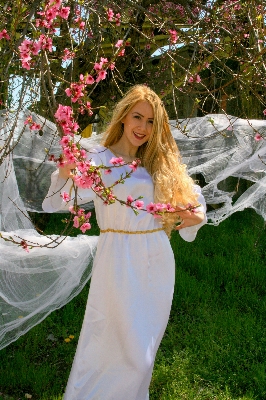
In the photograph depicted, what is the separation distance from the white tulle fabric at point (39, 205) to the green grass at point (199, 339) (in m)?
0.37

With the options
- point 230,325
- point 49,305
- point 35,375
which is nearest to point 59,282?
point 49,305

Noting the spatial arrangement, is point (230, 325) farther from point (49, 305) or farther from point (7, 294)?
point (7, 294)

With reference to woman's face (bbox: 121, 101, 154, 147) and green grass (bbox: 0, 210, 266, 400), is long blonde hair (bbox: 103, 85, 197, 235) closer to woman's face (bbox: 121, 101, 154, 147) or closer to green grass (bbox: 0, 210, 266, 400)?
woman's face (bbox: 121, 101, 154, 147)

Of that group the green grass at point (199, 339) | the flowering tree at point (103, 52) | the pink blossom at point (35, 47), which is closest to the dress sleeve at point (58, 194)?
the flowering tree at point (103, 52)

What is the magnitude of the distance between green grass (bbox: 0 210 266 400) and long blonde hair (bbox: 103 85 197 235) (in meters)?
1.06

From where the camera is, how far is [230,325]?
3.68 metres

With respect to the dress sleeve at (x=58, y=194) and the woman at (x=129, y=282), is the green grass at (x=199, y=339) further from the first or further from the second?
the dress sleeve at (x=58, y=194)

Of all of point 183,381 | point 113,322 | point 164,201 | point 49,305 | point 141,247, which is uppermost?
point 164,201

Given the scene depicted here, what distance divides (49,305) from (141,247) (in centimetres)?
87

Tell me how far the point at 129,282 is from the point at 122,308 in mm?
112

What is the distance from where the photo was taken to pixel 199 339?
351 centimetres

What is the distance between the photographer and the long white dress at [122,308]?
233 centimetres

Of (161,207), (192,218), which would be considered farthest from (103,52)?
(161,207)

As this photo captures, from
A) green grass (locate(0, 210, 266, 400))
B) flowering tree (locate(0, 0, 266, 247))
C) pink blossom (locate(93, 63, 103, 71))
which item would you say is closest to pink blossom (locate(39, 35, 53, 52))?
flowering tree (locate(0, 0, 266, 247))
